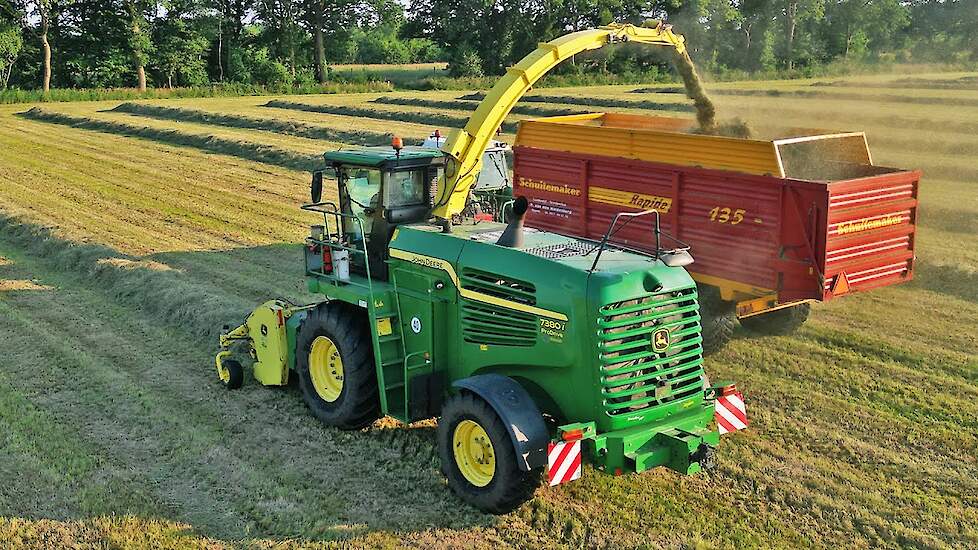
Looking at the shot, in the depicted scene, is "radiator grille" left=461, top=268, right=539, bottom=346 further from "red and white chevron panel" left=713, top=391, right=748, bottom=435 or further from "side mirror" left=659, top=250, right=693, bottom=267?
"red and white chevron panel" left=713, top=391, right=748, bottom=435

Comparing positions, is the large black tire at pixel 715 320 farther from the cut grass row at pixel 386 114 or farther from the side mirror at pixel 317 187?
the cut grass row at pixel 386 114

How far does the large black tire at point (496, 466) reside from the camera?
658 cm

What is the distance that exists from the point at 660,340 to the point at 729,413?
1.07 metres

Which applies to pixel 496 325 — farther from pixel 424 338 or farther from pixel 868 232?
pixel 868 232

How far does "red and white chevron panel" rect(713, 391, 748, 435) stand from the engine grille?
278mm

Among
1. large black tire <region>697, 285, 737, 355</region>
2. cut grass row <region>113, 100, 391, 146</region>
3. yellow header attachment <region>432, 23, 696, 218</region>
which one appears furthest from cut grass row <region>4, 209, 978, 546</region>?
cut grass row <region>113, 100, 391, 146</region>

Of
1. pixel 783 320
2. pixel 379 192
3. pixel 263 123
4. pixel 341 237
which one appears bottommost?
pixel 783 320

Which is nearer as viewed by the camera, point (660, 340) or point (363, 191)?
point (660, 340)

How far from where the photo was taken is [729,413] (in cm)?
735

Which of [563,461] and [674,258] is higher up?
[674,258]

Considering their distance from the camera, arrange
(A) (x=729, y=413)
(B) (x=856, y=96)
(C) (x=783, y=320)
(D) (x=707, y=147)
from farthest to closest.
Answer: (B) (x=856, y=96), (C) (x=783, y=320), (D) (x=707, y=147), (A) (x=729, y=413)

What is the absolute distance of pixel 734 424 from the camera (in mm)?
7398

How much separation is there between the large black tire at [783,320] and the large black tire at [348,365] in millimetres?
5395

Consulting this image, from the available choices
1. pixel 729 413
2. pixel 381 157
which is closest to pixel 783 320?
pixel 729 413
